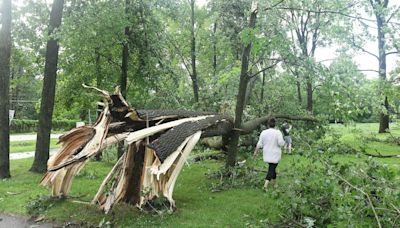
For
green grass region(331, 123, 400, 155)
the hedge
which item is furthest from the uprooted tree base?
the hedge

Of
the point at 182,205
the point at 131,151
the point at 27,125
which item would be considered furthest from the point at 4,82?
the point at 27,125

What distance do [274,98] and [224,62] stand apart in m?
9.39

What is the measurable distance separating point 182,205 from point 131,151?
1.55 metres

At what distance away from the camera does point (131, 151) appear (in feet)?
24.6

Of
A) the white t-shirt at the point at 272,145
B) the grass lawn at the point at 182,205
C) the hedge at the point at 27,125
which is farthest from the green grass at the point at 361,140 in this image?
the hedge at the point at 27,125

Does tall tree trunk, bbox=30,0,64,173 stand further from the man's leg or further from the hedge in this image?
the hedge

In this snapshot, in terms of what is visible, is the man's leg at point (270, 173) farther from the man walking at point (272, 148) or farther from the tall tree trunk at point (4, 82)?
the tall tree trunk at point (4, 82)

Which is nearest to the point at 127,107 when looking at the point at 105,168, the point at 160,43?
the point at 105,168

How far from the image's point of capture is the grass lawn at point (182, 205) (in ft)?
22.0

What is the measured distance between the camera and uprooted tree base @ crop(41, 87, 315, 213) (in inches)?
265

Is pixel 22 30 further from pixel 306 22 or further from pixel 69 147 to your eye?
pixel 306 22

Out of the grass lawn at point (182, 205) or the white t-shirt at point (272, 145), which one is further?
the white t-shirt at point (272, 145)

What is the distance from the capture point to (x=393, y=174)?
5207 mm

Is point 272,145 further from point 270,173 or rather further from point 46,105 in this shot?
point 46,105
